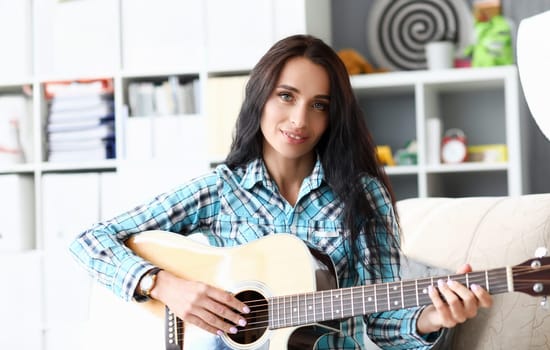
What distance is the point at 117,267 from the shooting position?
5.00ft

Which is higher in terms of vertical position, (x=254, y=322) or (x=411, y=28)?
(x=411, y=28)

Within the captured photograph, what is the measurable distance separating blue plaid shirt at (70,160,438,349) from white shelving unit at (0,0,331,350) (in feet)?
4.35

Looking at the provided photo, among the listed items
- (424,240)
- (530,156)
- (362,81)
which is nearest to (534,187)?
(530,156)

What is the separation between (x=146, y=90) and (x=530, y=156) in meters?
1.54

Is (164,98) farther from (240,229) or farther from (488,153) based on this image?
(240,229)

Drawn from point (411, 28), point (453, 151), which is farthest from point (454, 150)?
point (411, 28)

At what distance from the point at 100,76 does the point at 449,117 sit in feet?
4.69

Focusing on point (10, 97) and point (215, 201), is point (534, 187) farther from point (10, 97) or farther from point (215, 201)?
point (10, 97)

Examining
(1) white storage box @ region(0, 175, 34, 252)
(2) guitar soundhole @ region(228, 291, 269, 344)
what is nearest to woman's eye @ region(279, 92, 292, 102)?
(2) guitar soundhole @ region(228, 291, 269, 344)

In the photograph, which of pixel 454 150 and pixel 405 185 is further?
pixel 405 185

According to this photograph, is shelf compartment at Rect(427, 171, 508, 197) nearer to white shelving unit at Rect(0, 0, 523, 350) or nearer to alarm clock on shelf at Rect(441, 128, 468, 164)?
white shelving unit at Rect(0, 0, 523, 350)

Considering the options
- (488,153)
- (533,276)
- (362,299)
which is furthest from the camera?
(488,153)

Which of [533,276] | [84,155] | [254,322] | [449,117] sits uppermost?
[449,117]

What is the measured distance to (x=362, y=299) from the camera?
126cm
